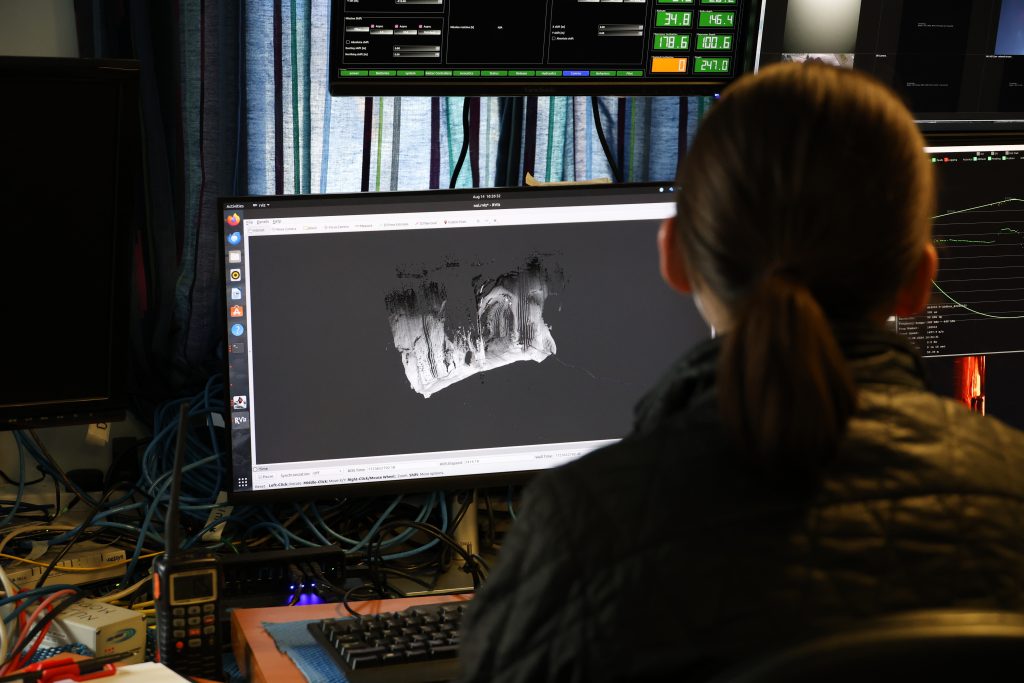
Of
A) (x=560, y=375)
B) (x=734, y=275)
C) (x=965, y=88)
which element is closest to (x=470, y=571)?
(x=560, y=375)

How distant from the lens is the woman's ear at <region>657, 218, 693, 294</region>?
814 mm

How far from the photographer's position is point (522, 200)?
1489 mm

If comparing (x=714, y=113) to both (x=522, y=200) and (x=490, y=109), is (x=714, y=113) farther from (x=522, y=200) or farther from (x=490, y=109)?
(x=490, y=109)

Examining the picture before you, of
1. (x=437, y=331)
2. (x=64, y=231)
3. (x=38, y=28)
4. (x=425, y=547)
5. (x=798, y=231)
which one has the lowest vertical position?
(x=425, y=547)

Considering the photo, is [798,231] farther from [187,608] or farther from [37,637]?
[37,637]

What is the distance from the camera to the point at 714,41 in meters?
1.60

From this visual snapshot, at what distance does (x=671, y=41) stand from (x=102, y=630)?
108 cm

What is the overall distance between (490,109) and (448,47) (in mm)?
269

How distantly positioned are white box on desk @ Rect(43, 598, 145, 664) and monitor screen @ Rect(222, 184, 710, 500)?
0.23 metres

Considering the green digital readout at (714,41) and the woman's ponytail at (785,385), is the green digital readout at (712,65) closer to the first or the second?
the green digital readout at (714,41)

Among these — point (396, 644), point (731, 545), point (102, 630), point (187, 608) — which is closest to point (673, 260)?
point (731, 545)

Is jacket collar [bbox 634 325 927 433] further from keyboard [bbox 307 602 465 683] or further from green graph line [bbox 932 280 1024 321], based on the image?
green graph line [bbox 932 280 1024 321]

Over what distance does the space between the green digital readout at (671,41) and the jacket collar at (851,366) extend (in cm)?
90

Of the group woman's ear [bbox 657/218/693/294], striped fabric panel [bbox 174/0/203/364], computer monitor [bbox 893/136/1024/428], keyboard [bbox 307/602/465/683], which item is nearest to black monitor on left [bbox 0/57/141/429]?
striped fabric panel [bbox 174/0/203/364]
